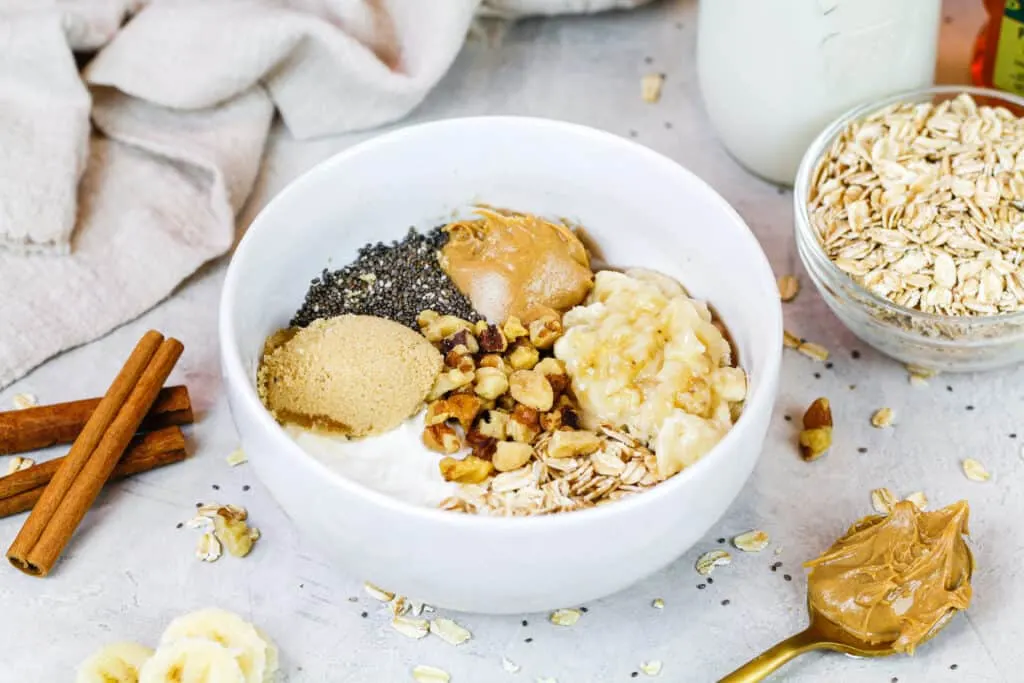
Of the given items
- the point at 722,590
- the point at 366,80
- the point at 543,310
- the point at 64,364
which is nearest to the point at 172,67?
the point at 366,80

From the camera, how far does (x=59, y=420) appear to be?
1.10 m

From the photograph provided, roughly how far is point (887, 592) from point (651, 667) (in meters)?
0.18

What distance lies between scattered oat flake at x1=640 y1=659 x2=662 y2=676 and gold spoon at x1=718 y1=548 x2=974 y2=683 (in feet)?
0.22

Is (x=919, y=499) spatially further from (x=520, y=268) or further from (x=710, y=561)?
(x=520, y=268)

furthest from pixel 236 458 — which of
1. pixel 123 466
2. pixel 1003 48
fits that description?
pixel 1003 48

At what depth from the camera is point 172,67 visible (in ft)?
4.21

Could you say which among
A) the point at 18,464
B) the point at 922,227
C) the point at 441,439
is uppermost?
the point at 922,227

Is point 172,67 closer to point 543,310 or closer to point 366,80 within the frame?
point 366,80

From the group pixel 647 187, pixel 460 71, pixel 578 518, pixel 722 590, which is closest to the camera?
pixel 578 518

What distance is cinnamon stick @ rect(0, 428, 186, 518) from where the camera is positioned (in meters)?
1.07

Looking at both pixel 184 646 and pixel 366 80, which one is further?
pixel 366 80

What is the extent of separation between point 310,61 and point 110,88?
206mm

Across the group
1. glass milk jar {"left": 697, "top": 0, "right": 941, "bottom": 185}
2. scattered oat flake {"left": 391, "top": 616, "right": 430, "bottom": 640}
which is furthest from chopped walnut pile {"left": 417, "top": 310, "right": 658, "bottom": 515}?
glass milk jar {"left": 697, "top": 0, "right": 941, "bottom": 185}

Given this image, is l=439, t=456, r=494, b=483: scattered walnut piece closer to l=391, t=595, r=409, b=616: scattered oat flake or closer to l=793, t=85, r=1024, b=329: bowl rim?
l=391, t=595, r=409, b=616: scattered oat flake
